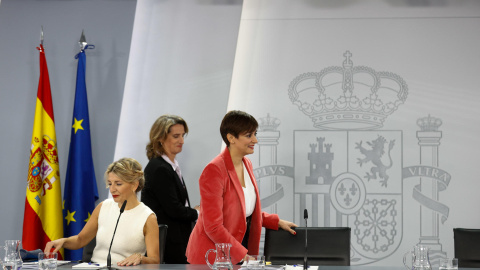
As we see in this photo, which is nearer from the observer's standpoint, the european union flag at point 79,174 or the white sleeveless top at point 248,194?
the white sleeveless top at point 248,194

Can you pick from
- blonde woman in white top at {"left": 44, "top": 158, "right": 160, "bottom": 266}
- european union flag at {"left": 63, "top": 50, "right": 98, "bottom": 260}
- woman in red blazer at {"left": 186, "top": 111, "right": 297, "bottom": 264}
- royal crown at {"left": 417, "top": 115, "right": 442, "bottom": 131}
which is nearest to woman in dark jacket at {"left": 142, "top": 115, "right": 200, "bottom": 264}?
blonde woman in white top at {"left": 44, "top": 158, "right": 160, "bottom": 266}

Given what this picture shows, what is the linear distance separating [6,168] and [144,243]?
2272 millimetres

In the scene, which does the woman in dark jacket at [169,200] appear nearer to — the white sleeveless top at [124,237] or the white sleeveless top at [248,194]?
the white sleeveless top at [124,237]

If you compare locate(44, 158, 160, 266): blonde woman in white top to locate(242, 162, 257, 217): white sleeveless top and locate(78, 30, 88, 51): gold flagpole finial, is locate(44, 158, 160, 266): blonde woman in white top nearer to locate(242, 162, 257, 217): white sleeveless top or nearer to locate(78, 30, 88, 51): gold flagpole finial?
locate(242, 162, 257, 217): white sleeveless top

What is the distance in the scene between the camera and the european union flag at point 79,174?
4801 millimetres

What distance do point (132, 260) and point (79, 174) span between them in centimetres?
181

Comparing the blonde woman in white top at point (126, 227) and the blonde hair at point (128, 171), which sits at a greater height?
the blonde hair at point (128, 171)

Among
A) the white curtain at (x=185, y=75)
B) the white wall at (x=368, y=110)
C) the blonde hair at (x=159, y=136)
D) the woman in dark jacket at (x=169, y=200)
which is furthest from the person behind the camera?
the white curtain at (x=185, y=75)

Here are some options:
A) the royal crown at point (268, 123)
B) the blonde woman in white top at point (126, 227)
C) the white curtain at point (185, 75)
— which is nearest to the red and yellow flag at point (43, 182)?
the white curtain at point (185, 75)

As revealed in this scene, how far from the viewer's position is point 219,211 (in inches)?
128

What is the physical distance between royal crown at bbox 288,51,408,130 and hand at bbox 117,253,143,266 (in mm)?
2137

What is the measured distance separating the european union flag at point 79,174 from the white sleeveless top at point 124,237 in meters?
1.38

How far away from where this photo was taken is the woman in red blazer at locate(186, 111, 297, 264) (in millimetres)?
3244

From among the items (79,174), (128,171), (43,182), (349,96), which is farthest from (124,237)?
(349,96)
